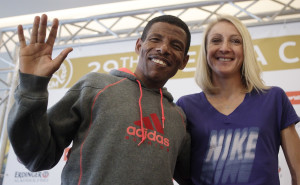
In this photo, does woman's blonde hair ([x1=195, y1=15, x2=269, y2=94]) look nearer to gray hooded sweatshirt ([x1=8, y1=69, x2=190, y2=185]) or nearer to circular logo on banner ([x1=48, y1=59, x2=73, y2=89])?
gray hooded sweatshirt ([x1=8, y1=69, x2=190, y2=185])

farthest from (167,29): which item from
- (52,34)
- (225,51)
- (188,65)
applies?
(188,65)

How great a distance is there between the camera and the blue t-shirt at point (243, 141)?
148 cm

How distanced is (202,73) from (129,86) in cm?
54

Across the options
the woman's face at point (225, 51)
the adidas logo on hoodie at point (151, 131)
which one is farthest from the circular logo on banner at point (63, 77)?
the adidas logo on hoodie at point (151, 131)

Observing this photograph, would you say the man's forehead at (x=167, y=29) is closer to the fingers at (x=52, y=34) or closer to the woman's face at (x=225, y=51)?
the woman's face at (x=225, y=51)

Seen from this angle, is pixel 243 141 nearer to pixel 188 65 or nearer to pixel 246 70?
pixel 246 70

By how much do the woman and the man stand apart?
0.15 m

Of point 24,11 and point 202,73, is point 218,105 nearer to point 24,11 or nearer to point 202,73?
point 202,73

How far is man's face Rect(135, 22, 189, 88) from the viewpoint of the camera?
1556 millimetres

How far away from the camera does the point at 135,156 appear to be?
1.29m

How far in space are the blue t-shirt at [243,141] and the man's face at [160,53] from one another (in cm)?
32

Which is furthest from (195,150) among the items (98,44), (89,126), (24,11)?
(24,11)

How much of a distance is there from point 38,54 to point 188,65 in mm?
2598

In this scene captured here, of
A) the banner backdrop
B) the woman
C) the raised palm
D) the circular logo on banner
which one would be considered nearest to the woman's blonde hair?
the woman
